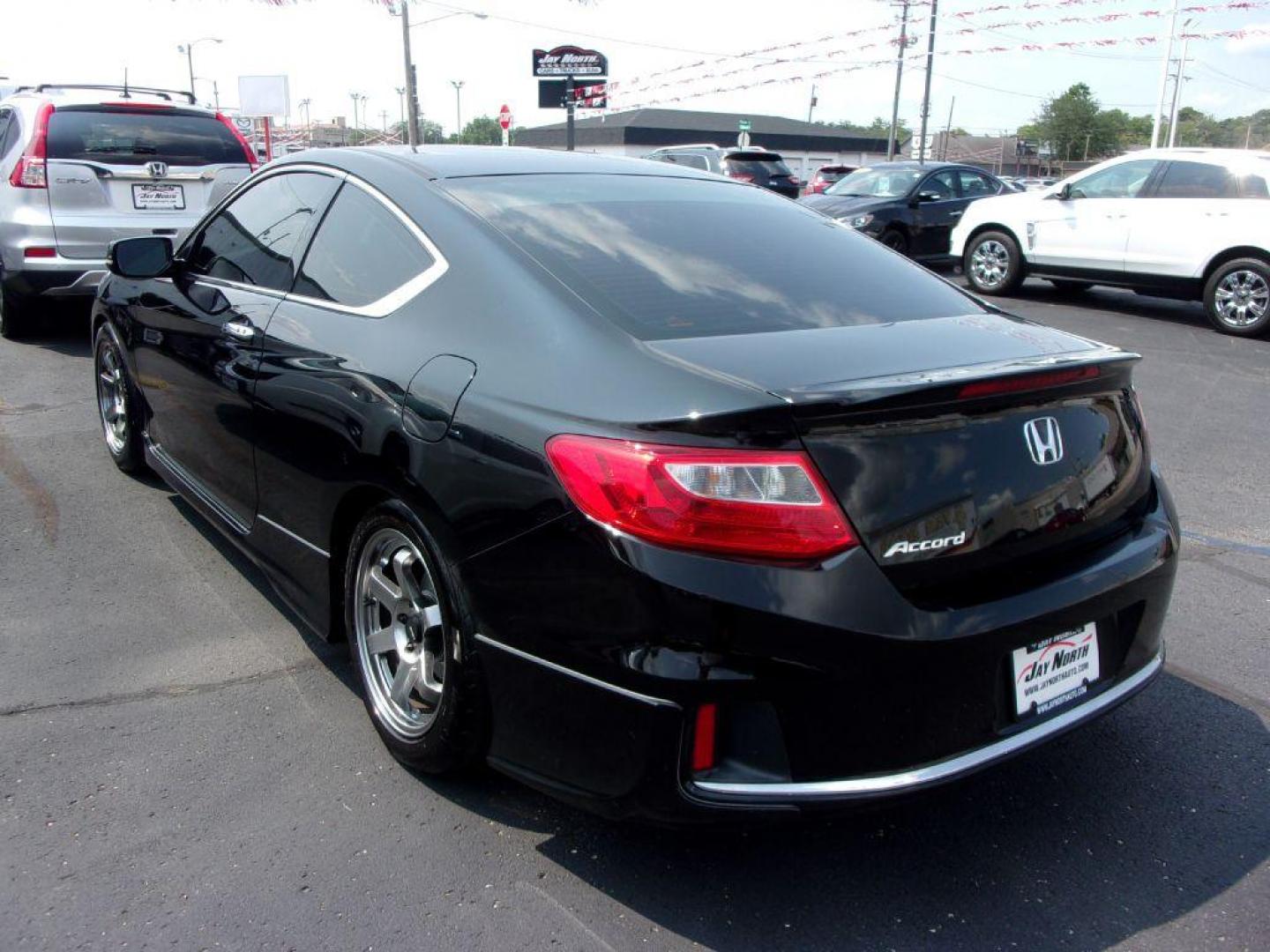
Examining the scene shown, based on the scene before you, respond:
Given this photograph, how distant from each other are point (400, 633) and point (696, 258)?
1.31 m

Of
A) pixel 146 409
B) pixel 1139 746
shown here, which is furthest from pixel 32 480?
pixel 1139 746

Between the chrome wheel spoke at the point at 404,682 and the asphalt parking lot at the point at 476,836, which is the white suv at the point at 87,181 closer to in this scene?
the asphalt parking lot at the point at 476,836

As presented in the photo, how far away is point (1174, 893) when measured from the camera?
250cm

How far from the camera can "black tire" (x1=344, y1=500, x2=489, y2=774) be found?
2576 mm

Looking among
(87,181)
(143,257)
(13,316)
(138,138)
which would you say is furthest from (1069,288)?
(143,257)

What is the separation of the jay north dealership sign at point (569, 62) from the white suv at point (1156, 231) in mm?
27259

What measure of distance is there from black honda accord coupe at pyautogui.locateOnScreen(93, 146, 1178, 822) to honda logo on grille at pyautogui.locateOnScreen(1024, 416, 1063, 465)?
0.01 meters

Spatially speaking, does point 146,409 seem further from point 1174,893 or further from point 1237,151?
point 1237,151

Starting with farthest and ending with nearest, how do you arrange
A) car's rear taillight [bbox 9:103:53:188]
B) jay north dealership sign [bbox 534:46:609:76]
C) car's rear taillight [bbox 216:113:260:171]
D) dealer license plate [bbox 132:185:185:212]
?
jay north dealership sign [bbox 534:46:609:76], car's rear taillight [bbox 216:113:260:171], dealer license plate [bbox 132:185:185:212], car's rear taillight [bbox 9:103:53:188]

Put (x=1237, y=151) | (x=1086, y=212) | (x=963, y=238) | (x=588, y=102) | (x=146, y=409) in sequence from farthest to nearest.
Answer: (x=588, y=102) < (x=963, y=238) < (x=1086, y=212) < (x=1237, y=151) < (x=146, y=409)

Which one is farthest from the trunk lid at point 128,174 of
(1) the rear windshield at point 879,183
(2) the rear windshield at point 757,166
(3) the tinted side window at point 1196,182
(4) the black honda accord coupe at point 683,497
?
(2) the rear windshield at point 757,166

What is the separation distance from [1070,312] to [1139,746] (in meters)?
9.58

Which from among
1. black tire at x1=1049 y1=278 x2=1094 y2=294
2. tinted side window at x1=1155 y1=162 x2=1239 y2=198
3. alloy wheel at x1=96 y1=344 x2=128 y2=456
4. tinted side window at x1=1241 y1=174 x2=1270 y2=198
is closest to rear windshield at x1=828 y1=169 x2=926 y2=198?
black tire at x1=1049 y1=278 x2=1094 y2=294

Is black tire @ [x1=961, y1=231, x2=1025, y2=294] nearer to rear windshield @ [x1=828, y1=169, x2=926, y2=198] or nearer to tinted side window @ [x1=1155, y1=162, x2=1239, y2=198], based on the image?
tinted side window @ [x1=1155, y1=162, x2=1239, y2=198]
